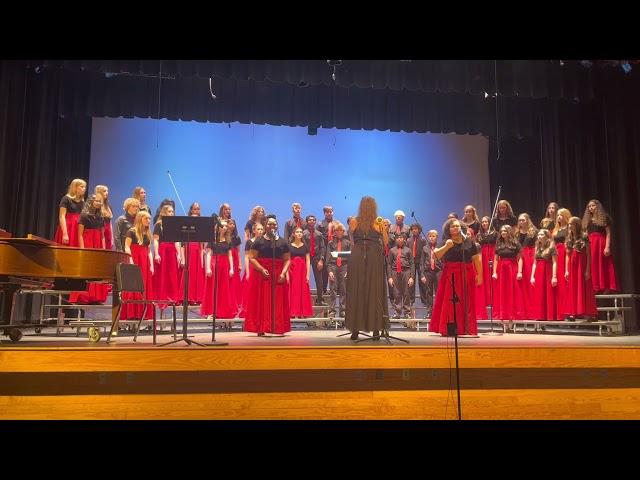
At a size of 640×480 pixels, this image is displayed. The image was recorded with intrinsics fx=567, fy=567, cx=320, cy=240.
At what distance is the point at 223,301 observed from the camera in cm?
835

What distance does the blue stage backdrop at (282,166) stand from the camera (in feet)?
32.2

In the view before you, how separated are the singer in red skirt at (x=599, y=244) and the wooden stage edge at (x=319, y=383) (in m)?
3.57

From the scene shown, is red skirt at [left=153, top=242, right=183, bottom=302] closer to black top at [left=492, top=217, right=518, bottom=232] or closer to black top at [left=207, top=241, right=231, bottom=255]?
black top at [left=207, top=241, right=231, bottom=255]

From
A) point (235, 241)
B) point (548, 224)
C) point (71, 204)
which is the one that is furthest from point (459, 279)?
point (71, 204)

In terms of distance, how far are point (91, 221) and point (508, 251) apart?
553 cm

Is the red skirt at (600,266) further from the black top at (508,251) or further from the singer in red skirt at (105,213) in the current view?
the singer in red skirt at (105,213)

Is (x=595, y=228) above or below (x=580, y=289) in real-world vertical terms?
above

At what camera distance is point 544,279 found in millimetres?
7812

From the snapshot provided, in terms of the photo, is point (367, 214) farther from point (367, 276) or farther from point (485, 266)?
point (485, 266)

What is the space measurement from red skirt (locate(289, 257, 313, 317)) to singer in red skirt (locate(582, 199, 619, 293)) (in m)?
3.94

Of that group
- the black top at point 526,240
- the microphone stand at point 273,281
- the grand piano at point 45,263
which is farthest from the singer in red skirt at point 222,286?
the black top at point 526,240

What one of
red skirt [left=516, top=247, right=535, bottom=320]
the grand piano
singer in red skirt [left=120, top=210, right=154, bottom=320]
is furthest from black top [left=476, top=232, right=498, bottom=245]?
the grand piano

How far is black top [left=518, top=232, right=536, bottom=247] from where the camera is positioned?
8094 mm
